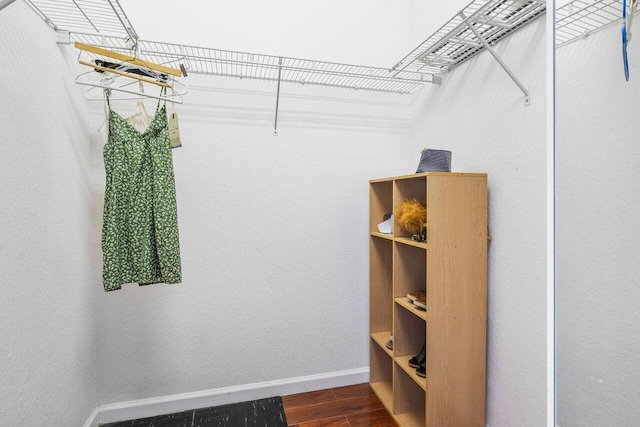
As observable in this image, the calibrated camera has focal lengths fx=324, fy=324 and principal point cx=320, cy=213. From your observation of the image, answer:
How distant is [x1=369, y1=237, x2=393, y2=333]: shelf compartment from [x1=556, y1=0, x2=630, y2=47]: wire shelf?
4.97 ft

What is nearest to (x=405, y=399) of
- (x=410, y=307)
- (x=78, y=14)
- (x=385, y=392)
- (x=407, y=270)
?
(x=385, y=392)

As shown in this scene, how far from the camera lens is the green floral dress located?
1.39 meters

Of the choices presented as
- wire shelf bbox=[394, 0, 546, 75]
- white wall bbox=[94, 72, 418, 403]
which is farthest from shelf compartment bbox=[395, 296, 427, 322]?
wire shelf bbox=[394, 0, 546, 75]

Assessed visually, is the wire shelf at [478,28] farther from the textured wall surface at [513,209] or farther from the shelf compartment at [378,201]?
the shelf compartment at [378,201]

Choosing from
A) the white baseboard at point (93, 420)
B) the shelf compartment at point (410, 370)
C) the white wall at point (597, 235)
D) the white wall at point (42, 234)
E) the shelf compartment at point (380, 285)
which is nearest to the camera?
the white wall at point (597, 235)

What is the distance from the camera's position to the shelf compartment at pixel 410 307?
1.50m

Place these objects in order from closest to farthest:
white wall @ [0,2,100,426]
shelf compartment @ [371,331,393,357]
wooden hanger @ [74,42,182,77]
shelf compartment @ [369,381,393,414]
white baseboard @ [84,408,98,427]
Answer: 1. white wall @ [0,2,100,426]
2. wooden hanger @ [74,42,182,77]
3. white baseboard @ [84,408,98,427]
4. shelf compartment @ [369,381,393,414]
5. shelf compartment @ [371,331,393,357]

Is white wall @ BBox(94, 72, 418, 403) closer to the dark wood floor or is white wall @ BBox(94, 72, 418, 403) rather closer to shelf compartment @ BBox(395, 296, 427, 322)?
the dark wood floor

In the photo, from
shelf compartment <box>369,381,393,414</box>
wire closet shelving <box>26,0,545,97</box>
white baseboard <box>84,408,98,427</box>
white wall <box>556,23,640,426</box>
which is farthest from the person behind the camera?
shelf compartment <box>369,381,393,414</box>

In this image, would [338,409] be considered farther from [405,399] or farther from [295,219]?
[295,219]

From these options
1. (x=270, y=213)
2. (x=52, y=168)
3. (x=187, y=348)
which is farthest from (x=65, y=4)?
(x=187, y=348)

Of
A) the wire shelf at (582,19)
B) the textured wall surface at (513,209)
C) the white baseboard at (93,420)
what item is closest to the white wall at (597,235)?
the wire shelf at (582,19)

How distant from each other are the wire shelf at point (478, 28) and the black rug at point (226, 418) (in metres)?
2.04

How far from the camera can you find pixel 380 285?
207 cm
